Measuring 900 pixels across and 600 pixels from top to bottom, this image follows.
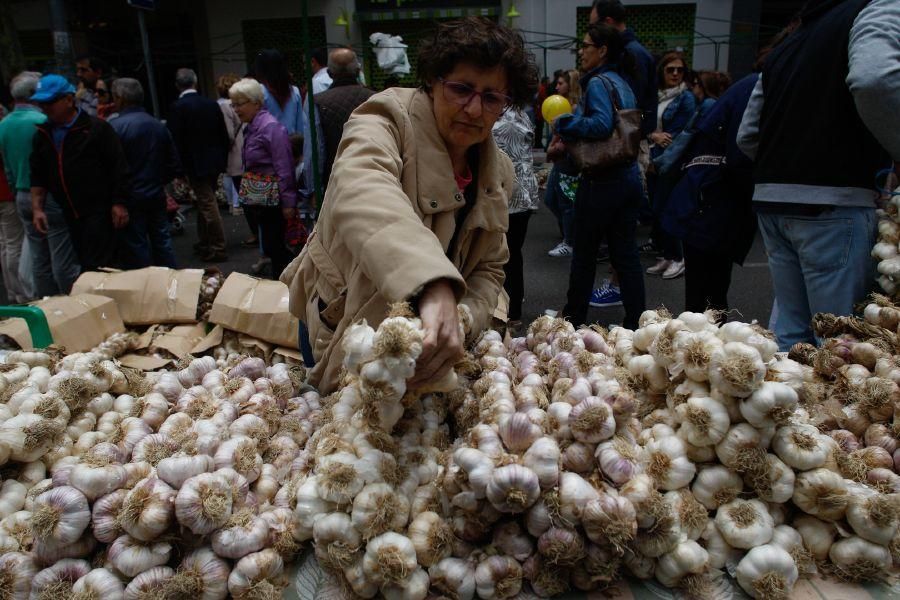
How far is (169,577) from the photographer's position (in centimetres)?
130

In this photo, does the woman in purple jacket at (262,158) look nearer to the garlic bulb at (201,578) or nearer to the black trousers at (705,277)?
the black trousers at (705,277)

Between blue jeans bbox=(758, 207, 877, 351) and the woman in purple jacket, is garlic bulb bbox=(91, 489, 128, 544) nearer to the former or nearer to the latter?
blue jeans bbox=(758, 207, 877, 351)

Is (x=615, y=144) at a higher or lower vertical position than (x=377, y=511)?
higher

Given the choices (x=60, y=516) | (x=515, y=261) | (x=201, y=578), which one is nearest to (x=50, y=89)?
(x=515, y=261)

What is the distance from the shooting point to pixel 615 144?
148 inches

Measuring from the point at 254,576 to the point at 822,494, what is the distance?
1308mm

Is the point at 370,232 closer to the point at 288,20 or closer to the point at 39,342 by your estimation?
the point at 39,342

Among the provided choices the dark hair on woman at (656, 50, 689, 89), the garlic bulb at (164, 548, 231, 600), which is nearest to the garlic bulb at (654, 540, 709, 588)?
the garlic bulb at (164, 548, 231, 600)

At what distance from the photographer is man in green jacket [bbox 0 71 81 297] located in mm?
4566

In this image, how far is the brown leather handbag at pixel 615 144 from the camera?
12.3 ft

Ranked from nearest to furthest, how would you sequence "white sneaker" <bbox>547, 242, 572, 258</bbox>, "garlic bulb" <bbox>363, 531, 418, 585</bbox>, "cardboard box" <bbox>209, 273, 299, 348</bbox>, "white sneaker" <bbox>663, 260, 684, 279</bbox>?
"garlic bulb" <bbox>363, 531, 418, 585</bbox> < "cardboard box" <bbox>209, 273, 299, 348</bbox> < "white sneaker" <bbox>663, 260, 684, 279</bbox> < "white sneaker" <bbox>547, 242, 572, 258</bbox>

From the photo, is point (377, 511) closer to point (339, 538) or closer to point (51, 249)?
point (339, 538)

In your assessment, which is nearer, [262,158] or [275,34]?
[262,158]

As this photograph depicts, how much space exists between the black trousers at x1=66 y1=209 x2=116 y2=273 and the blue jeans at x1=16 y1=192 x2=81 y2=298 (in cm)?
12
